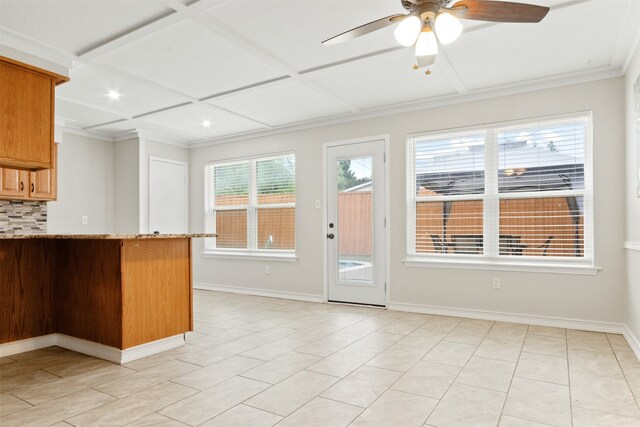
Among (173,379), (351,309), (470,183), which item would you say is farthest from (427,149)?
(173,379)

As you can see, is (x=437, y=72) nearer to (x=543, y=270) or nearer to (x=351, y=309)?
(x=543, y=270)

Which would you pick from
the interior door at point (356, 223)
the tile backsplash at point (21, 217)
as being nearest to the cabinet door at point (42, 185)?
the tile backsplash at point (21, 217)

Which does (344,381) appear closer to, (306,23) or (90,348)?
(90,348)

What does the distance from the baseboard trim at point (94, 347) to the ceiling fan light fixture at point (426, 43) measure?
2.97m

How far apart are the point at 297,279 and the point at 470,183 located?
2.68m

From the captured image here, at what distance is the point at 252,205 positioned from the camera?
6.29 meters

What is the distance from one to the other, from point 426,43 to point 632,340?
120 inches

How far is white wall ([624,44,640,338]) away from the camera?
322 centimetres

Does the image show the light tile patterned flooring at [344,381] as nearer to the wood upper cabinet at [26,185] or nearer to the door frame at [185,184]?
the wood upper cabinet at [26,185]

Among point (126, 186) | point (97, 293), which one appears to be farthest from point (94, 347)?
point (126, 186)

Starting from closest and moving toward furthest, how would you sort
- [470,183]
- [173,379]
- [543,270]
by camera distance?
[173,379], [543,270], [470,183]

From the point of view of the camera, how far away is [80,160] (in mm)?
5992

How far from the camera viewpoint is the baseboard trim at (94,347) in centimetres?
309

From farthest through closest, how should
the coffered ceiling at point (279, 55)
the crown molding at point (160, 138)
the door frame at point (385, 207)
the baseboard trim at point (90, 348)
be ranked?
the crown molding at point (160, 138) < the door frame at point (385, 207) < the baseboard trim at point (90, 348) < the coffered ceiling at point (279, 55)
